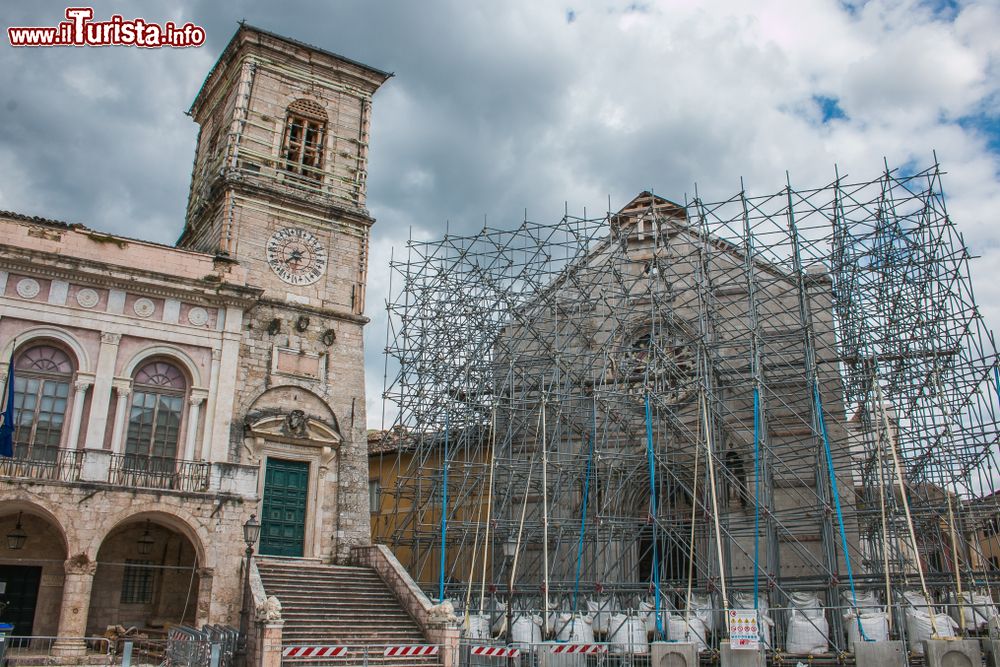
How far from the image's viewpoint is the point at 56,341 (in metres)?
18.3

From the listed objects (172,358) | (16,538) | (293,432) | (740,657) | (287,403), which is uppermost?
(172,358)

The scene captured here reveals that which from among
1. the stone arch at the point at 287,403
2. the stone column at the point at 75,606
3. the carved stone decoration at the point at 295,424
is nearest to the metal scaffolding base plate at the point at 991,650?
the stone arch at the point at 287,403

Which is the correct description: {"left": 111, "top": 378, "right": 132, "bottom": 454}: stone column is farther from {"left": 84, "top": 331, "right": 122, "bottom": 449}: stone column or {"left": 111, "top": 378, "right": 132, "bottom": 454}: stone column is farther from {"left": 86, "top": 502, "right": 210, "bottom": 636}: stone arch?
{"left": 86, "top": 502, "right": 210, "bottom": 636}: stone arch

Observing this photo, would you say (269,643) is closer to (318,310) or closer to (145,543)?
(145,543)

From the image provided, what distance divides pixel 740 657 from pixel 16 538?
14.3 m

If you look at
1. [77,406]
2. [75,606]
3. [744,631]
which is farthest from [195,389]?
[744,631]

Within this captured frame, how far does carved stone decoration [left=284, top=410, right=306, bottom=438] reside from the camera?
20.1 meters

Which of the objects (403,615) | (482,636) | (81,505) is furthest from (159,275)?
(482,636)

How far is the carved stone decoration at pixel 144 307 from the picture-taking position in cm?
1917

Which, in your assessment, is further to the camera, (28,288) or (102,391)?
(102,391)

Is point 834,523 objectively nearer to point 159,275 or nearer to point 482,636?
point 482,636

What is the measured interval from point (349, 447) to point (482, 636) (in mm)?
5465

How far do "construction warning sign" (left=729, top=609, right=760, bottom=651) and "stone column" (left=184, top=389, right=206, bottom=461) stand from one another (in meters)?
11.7

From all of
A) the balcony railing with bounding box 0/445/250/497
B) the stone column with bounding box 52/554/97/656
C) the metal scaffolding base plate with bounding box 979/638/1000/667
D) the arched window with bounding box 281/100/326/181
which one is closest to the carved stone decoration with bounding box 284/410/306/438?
the balcony railing with bounding box 0/445/250/497
